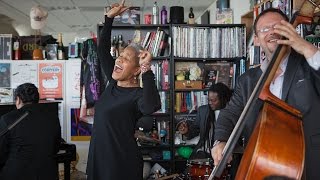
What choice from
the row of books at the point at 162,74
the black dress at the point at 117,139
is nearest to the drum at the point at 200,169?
the row of books at the point at 162,74

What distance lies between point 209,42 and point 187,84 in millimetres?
537

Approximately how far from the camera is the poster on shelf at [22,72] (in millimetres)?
4812

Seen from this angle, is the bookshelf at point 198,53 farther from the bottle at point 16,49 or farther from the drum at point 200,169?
the bottle at point 16,49

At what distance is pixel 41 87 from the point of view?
16.0 ft

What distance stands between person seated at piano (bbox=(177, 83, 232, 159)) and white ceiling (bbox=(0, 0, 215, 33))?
2431mm

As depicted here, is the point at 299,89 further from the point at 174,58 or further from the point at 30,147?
the point at 174,58

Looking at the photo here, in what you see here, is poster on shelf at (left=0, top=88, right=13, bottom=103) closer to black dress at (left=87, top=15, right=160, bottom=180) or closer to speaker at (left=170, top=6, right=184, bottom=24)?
speaker at (left=170, top=6, right=184, bottom=24)

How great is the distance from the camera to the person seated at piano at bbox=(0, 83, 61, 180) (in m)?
2.99

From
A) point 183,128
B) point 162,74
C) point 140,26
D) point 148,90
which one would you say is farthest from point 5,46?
point 148,90

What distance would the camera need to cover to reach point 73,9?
7574mm

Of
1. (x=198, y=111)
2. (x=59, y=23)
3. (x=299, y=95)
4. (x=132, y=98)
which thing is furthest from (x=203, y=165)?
(x=59, y=23)

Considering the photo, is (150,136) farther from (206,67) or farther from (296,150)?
(296,150)

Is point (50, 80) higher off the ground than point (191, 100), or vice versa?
point (50, 80)

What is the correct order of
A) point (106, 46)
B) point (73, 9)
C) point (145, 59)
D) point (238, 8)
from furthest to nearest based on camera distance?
1. point (73, 9)
2. point (238, 8)
3. point (106, 46)
4. point (145, 59)
